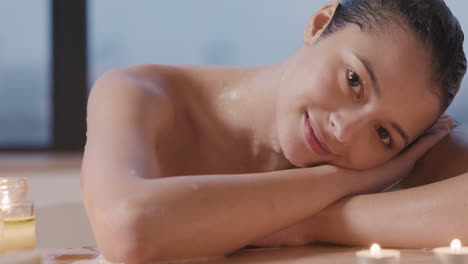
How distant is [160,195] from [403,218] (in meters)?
0.44

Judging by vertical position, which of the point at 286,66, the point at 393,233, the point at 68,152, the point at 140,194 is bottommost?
the point at 68,152

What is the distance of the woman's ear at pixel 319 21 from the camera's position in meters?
1.41

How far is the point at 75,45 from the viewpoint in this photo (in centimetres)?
258

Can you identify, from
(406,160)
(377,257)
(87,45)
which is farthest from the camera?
(87,45)

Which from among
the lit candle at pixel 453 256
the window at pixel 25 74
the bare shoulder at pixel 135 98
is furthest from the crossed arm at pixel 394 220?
the window at pixel 25 74

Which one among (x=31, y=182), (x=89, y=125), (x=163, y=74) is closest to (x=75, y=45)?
(x=31, y=182)

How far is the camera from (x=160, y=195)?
1.03 metres

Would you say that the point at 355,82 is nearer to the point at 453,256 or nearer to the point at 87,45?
the point at 453,256

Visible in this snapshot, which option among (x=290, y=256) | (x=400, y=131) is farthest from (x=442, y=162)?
(x=290, y=256)

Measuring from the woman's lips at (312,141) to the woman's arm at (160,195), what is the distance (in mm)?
35

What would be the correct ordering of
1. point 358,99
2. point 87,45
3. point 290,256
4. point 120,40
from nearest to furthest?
point 290,256 < point 358,99 < point 87,45 < point 120,40

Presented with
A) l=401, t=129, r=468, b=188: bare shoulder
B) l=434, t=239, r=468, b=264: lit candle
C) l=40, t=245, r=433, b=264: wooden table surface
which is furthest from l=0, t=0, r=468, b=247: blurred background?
l=434, t=239, r=468, b=264: lit candle

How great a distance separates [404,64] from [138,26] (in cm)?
175

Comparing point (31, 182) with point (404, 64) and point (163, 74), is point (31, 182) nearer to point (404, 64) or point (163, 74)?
point (163, 74)
